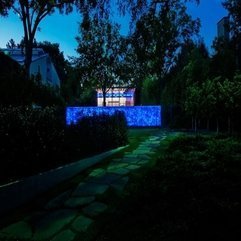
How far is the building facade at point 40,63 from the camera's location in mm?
37281

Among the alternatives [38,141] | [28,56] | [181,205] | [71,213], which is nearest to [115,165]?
[38,141]

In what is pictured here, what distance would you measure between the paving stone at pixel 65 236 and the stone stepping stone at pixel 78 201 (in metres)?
1.23

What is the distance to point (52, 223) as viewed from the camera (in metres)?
6.56

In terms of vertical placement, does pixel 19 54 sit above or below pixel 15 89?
above

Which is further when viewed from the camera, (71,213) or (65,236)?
(71,213)

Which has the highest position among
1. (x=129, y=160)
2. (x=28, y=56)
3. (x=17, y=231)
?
(x=28, y=56)

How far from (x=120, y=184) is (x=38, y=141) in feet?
7.10

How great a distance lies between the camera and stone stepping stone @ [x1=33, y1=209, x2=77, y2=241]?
6102mm

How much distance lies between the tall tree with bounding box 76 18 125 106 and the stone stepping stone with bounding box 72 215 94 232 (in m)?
33.1

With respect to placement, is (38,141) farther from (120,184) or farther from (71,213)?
(71,213)

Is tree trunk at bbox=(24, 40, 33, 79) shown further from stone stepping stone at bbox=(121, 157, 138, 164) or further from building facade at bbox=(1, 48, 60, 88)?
stone stepping stone at bbox=(121, 157, 138, 164)

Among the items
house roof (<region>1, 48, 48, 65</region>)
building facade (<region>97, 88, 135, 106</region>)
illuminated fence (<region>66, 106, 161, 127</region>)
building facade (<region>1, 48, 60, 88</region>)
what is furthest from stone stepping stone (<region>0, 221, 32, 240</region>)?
building facade (<region>97, 88, 135, 106</region>)

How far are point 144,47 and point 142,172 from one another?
317 centimetres

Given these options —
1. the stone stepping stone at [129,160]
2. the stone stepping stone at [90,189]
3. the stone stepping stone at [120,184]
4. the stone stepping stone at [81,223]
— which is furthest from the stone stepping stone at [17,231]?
the stone stepping stone at [129,160]
